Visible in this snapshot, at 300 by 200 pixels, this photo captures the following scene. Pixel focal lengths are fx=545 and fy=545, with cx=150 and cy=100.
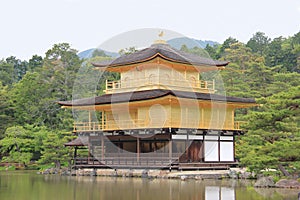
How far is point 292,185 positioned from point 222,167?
353 inches

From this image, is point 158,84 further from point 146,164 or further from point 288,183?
point 288,183

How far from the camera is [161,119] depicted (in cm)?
2712

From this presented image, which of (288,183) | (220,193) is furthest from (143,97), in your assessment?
(220,193)

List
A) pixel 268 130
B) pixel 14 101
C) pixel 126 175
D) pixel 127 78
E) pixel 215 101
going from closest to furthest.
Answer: pixel 268 130
pixel 126 175
pixel 215 101
pixel 127 78
pixel 14 101

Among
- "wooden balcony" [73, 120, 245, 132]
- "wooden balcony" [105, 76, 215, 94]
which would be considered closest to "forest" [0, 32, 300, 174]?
"wooden balcony" [73, 120, 245, 132]

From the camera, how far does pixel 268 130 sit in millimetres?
20547

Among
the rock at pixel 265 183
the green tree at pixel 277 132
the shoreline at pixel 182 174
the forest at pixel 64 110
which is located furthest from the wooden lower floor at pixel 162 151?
the rock at pixel 265 183

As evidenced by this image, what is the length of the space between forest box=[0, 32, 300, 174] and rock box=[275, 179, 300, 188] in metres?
0.63

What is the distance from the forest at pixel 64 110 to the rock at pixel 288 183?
0.63 m

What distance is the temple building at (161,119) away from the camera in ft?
87.7

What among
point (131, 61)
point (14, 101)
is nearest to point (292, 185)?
point (131, 61)

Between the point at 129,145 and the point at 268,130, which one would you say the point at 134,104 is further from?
the point at 268,130

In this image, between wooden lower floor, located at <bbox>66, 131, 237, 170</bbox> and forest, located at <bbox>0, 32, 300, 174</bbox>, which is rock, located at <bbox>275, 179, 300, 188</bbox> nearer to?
forest, located at <bbox>0, 32, 300, 174</bbox>

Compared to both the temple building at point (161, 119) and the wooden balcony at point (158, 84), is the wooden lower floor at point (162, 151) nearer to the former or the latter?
the temple building at point (161, 119)
